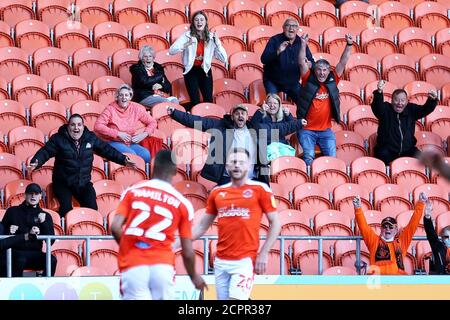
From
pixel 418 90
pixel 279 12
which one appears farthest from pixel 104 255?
pixel 279 12

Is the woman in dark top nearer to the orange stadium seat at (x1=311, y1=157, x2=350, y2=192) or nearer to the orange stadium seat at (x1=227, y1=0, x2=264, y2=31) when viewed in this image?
the orange stadium seat at (x1=311, y1=157, x2=350, y2=192)

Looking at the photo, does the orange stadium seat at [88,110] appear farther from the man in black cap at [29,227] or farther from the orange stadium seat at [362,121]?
the orange stadium seat at [362,121]

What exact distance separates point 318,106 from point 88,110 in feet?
8.75

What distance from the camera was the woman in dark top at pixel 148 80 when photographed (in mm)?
17922

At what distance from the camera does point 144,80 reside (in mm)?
17953

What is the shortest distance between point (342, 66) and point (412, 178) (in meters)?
1.56

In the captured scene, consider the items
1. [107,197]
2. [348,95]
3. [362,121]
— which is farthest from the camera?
[348,95]

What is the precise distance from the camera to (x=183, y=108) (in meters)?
17.8

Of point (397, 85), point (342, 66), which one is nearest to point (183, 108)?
point (342, 66)

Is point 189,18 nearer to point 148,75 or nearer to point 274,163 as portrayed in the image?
point 148,75

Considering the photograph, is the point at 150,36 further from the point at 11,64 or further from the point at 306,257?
the point at 306,257

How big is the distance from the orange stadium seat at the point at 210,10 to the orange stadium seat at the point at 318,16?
3.80 ft

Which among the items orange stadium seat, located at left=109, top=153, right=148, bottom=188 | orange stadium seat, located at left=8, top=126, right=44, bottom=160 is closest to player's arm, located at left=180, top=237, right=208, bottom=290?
orange stadium seat, located at left=109, top=153, right=148, bottom=188

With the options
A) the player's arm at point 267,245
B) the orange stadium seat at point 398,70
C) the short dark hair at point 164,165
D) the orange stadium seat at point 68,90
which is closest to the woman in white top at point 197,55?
the orange stadium seat at point 68,90
